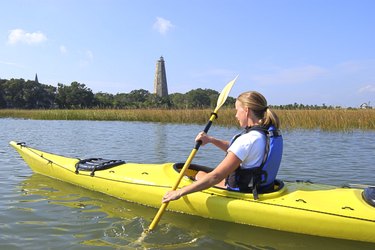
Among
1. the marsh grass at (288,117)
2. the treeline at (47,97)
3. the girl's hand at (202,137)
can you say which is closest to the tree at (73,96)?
the treeline at (47,97)

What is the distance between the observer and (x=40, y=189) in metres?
4.79

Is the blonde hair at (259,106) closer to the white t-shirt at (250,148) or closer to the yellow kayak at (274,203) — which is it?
the white t-shirt at (250,148)

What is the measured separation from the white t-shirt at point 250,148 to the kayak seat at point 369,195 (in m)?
0.90

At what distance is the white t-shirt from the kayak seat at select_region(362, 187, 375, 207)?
2.95ft

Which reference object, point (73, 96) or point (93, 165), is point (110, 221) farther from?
point (73, 96)

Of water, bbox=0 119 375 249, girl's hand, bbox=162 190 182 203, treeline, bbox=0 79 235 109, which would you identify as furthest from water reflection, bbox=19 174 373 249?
treeline, bbox=0 79 235 109

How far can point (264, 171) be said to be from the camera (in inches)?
128

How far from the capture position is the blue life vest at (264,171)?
10.5 ft

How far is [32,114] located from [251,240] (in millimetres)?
23987

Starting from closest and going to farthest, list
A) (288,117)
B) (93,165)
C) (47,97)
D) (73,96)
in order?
1. (93,165)
2. (288,117)
3. (73,96)
4. (47,97)

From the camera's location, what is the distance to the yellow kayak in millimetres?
3016

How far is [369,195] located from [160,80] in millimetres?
72535

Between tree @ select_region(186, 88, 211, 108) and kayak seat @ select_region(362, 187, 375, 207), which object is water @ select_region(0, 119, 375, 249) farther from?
tree @ select_region(186, 88, 211, 108)

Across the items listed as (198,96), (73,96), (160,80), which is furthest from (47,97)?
(198,96)
